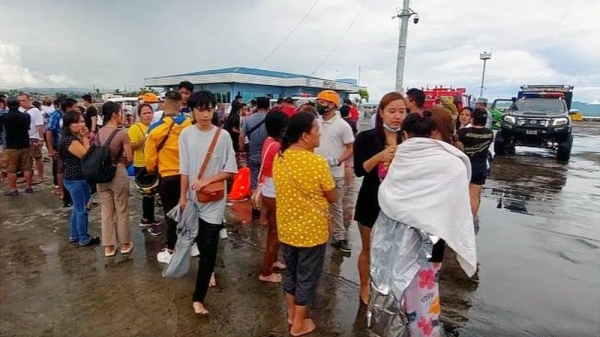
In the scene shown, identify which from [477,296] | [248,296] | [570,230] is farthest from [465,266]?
[570,230]

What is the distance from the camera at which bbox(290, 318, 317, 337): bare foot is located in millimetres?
2834

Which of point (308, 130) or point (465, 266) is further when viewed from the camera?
point (308, 130)

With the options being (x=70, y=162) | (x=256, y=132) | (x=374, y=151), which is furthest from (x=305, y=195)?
(x=70, y=162)

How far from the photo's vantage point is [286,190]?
265cm

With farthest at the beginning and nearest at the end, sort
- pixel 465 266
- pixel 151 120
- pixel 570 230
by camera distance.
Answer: pixel 570 230
pixel 151 120
pixel 465 266

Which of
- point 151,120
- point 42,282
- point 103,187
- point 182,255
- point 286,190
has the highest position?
point 151,120

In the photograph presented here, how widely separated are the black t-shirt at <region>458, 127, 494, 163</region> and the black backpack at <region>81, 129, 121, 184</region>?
13.4 feet

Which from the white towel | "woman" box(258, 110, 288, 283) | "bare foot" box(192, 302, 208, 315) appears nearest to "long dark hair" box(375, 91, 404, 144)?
the white towel

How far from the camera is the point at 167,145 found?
150 inches

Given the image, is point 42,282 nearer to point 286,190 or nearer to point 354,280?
point 286,190

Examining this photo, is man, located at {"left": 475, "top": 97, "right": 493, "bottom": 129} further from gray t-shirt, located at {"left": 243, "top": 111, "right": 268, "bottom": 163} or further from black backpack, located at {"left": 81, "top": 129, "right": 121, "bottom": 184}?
black backpack, located at {"left": 81, "top": 129, "right": 121, "bottom": 184}

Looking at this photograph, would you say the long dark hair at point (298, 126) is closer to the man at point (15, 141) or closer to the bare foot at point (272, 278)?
the bare foot at point (272, 278)

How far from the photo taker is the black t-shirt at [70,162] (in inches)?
171

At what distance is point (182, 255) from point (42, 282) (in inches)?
64.6
